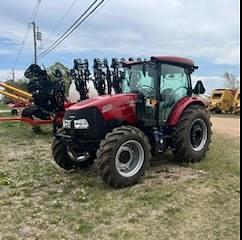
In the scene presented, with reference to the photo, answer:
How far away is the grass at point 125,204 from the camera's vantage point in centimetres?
470

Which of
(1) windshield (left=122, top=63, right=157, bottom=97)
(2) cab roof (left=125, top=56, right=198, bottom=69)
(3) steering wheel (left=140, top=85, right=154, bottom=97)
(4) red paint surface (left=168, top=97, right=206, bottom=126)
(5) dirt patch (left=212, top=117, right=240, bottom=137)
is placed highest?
(2) cab roof (left=125, top=56, right=198, bottom=69)

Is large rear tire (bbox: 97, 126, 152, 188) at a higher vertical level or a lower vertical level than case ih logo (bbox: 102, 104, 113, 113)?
lower

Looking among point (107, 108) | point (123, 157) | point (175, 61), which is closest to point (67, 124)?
point (107, 108)

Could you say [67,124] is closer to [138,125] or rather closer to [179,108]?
[138,125]

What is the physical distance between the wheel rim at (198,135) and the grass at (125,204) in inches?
13.7

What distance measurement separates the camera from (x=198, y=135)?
27.3 feet

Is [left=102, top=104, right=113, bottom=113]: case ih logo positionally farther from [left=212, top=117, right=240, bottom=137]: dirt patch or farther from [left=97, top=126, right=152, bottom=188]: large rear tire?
[left=212, top=117, right=240, bottom=137]: dirt patch

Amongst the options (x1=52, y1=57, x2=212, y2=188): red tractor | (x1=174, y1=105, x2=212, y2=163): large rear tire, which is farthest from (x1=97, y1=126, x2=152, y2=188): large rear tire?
(x1=174, y1=105, x2=212, y2=163): large rear tire

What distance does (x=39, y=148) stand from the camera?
1124cm

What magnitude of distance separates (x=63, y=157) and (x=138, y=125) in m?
1.51

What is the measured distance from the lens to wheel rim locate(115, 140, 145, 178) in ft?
21.6

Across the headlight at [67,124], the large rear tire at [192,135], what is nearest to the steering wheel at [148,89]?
the large rear tire at [192,135]

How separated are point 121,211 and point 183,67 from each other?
3820 millimetres

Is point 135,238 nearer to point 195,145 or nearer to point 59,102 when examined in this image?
point 195,145
